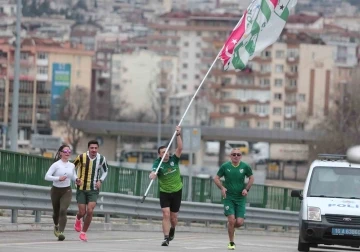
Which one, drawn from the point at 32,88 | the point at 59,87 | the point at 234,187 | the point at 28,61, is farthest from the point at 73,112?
the point at 234,187

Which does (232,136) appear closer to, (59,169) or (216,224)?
(216,224)

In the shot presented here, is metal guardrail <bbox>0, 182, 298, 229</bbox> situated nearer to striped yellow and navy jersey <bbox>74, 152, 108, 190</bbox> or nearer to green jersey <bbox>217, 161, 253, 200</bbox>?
striped yellow and navy jersey <bbox>74, 152, 108, 190</bbox>

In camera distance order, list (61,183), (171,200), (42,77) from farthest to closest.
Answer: (42,77), (171,200), (61,183)

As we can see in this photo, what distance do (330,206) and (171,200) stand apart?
8.18ft

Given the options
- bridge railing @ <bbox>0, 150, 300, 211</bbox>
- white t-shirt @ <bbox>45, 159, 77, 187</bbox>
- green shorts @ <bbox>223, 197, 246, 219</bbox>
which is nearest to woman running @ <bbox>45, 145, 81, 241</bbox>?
white t-shirt @ <bbox>45, 159, 77, 187</bbox>

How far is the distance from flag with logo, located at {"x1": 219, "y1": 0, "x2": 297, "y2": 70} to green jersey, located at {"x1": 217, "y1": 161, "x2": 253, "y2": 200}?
4127mm

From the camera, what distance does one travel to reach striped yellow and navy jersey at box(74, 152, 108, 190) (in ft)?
84.5

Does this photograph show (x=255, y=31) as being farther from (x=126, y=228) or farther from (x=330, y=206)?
(x=126, y=228)

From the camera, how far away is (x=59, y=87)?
165375 millimetres

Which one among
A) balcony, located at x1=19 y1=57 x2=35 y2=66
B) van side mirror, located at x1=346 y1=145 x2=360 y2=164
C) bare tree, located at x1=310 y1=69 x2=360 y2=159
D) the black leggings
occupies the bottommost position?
bare tree, located at x1=310 y1=69 x2=360 y2=159

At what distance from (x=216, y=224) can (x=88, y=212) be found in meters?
17.0

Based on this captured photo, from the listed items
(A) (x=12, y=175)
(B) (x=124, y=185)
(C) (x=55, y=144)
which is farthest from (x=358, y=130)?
(A) (x=12, y=175)

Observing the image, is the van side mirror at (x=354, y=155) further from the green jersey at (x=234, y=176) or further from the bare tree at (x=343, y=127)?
the bare tree at (x=343, y=127)

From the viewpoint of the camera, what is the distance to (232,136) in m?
137
